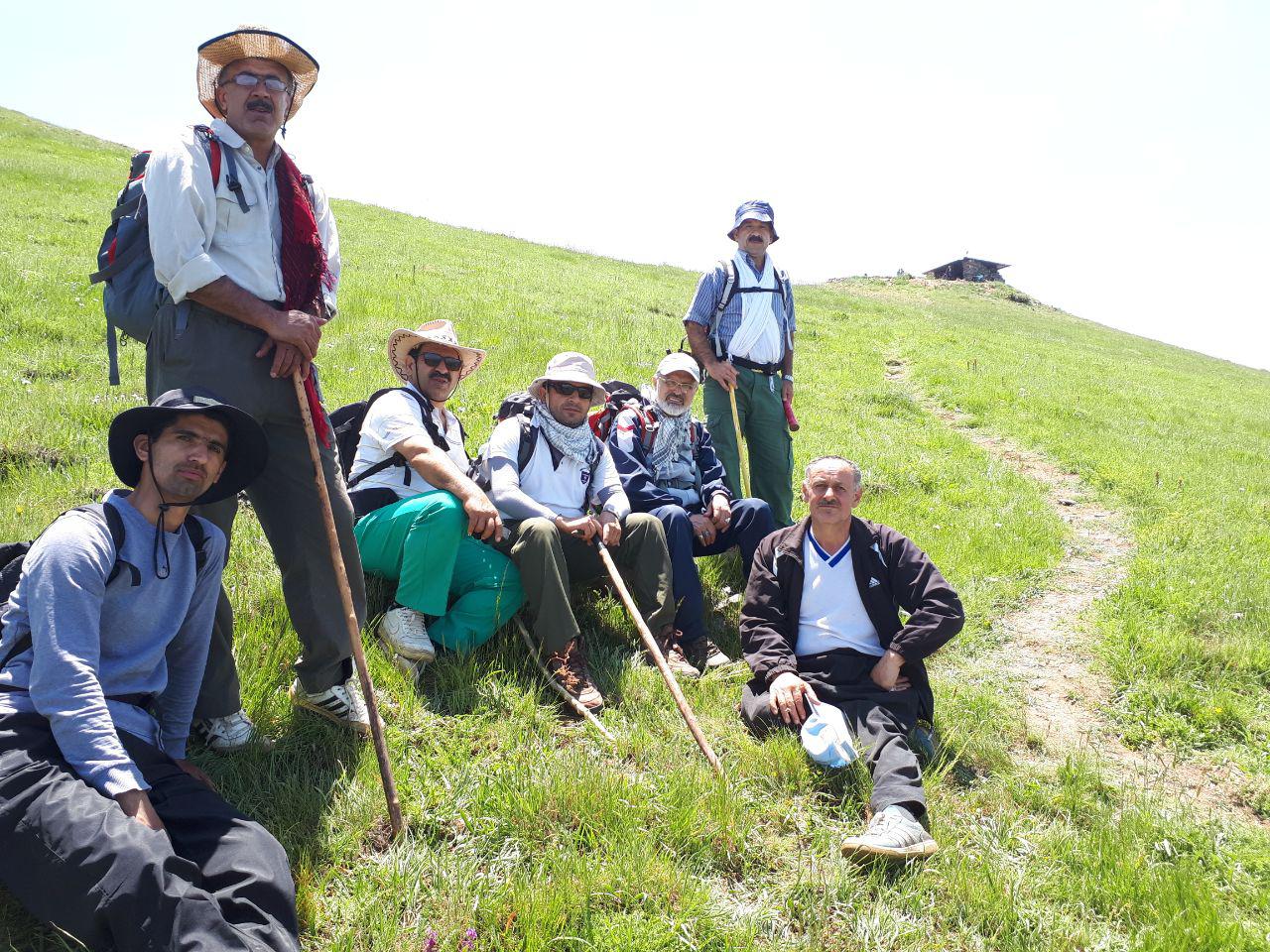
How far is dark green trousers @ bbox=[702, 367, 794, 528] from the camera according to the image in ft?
24.2

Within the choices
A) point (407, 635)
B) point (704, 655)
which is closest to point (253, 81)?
point (407, 635)

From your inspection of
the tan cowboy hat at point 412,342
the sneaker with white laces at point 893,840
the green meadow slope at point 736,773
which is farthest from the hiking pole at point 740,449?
the sneaker with white laces at point 893,840

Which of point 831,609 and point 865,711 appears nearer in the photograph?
point 865,711

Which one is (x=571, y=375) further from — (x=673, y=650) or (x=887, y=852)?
(x=887, y=852)

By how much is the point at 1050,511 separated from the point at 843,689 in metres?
6.51

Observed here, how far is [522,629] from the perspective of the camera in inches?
198

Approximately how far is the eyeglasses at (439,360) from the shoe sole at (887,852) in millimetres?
3678

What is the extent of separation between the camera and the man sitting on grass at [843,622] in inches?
177

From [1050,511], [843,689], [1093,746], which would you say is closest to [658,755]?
[843,689]

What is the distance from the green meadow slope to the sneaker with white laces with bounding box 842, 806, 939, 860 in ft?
0.32

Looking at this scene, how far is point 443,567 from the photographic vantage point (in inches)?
189

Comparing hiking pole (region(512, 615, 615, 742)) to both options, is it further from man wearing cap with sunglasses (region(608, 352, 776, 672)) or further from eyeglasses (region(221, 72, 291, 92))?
eyeglasses (region(221, 72, 291, 92))

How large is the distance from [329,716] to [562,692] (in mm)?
1255

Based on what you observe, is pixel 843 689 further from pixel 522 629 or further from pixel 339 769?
pixel 339 769
